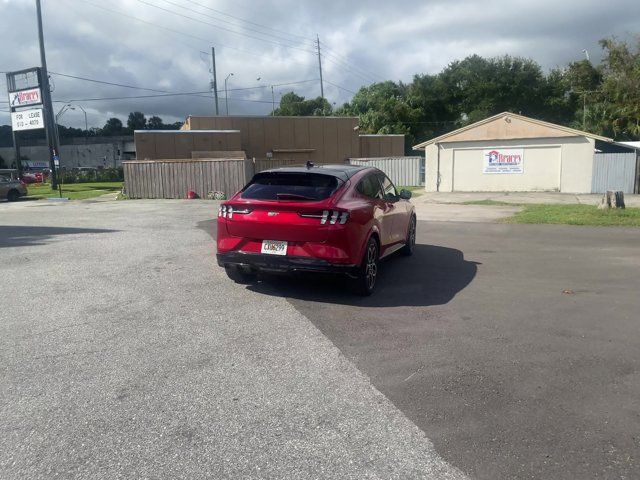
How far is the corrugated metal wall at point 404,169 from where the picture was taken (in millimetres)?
32719

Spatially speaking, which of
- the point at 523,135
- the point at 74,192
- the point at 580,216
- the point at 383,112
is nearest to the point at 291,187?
the point at 580,216

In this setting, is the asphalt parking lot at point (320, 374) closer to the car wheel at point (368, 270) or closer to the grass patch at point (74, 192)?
the car wheel at point (368, 270)

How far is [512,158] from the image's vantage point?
25.5 m

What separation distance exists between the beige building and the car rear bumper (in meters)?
21.1

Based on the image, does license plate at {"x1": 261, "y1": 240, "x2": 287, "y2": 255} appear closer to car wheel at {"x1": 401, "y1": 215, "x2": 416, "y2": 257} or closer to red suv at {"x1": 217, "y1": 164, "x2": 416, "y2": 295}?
red suv at {"x1": 217, "y1": 164, "x2": 416, "y2": 295}

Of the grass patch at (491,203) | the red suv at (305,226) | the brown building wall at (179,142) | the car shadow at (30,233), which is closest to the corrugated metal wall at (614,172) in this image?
the grass patch at (491,203)

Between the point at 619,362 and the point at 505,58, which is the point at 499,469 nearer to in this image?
the point at 619,362

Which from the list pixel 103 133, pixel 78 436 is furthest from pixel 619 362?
pixel 103 133

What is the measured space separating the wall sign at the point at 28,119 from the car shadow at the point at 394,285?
3366 centimetres

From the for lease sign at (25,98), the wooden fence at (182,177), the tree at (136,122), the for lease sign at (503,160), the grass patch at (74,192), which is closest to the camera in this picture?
the wooden fence at (182,177)

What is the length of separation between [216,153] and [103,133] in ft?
342

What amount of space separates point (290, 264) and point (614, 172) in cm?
2224

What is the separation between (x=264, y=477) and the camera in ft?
9.63

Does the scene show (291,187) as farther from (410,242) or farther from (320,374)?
(410,242)
